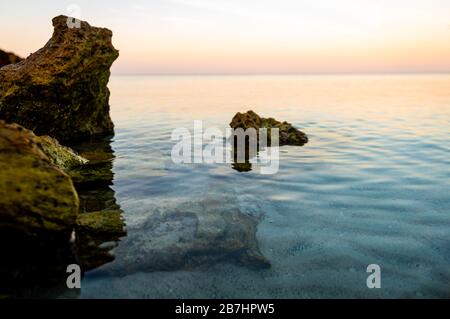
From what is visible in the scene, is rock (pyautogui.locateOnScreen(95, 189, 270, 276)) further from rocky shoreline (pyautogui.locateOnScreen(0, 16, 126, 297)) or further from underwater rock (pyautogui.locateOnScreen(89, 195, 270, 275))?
rocky shoreline (pyautogui.locateOnScreen(0, 16, 126, 297))

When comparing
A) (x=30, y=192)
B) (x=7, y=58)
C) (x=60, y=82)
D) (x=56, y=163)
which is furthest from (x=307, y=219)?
(x=7, y=58)

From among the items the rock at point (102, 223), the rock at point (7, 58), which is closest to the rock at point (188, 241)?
the rock at point (102, 223)

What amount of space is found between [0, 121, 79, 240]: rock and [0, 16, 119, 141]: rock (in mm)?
11189

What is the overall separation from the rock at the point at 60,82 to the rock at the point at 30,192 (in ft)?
36.7

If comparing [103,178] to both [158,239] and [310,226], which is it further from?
[310,226]

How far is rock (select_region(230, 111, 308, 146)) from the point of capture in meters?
21.0

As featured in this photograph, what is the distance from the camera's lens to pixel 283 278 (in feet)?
22.7

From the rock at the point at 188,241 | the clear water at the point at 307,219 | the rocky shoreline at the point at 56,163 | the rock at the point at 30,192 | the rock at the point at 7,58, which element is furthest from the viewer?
the rock at the point at 7,58

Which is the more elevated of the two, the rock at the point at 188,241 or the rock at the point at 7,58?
the rock at the point at 7,58

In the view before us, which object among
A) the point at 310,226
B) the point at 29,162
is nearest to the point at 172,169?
the point at 310,226

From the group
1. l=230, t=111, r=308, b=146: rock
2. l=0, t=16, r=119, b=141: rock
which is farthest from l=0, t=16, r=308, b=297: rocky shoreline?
l=230, t=111, r=308, b=146: rock

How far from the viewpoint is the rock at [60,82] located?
54.5ft

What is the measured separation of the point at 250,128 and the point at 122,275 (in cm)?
1570

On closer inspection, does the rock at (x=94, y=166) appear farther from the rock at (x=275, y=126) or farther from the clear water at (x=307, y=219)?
the rock at (x=275, y=126)
